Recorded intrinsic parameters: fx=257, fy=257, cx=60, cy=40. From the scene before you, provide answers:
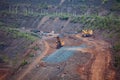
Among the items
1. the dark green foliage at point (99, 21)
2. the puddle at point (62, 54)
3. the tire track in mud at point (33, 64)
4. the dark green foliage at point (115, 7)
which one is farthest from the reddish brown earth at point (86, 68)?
the dark green foliage at point (115, 7)

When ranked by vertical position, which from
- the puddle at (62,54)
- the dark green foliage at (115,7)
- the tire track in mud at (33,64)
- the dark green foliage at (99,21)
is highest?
the dark green foliage at (115,7)

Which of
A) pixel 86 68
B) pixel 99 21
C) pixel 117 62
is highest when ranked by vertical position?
pixel 99 21

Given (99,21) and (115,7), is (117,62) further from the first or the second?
(115,7)

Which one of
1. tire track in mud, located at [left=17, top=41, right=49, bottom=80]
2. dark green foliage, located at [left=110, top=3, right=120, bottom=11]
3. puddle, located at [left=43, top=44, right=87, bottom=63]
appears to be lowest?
tire track in mud, located at [left=17, top=41, right=49, bottom=80]

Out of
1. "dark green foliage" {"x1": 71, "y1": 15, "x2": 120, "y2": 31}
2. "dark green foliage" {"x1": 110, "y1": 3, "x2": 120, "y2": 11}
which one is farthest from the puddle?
"dark green foliage" {"x1": 110, "y1": 3, "x2": 120, "y2": 11}

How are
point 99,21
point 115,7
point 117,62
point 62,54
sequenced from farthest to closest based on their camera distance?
point 115,7 < point 99,21 < point 62,54 < point 117,62

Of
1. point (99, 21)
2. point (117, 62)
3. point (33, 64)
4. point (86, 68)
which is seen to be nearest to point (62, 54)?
point (33, 64)

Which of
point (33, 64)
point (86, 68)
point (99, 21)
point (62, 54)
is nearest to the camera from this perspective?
point (86, 68)

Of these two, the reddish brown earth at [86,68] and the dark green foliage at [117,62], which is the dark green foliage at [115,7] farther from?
the dark green foliage at [117,62]

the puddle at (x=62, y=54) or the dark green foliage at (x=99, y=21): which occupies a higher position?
the dark green foliage at (x=99, y=21)

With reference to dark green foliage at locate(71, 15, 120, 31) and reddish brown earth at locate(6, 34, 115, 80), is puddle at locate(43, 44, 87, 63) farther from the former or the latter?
dark green foliage at locate(71, 15, 120, 31)
